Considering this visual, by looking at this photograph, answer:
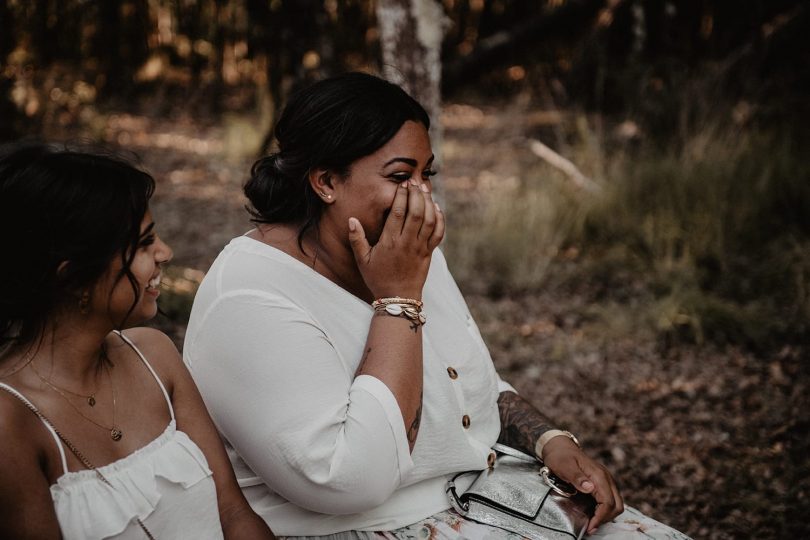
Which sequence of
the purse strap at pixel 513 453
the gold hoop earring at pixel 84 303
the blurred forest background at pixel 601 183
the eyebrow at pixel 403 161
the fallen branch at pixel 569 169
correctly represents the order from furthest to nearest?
1. the fallen branch at pixel 569 169
2. the blurred forest background at pixel 601 183
3. the purse strap at pixel 513 453
4. the eyebrow at pixel 403 161
5. the gold hoop earring at pixel 84 303

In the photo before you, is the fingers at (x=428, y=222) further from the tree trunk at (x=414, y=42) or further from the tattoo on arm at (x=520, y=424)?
the tree trunk at (x=414, y=42)

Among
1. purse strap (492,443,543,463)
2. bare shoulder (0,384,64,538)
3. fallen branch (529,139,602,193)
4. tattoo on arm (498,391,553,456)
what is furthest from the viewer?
fallen branch (529,139,602,193)

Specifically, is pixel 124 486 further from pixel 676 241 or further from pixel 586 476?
pixel 676 241

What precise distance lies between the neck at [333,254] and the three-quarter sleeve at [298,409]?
28 cm

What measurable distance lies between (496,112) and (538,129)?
1728mm

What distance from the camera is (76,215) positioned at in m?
1.44

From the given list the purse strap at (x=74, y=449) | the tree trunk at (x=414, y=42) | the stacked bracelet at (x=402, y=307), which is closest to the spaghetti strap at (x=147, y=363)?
the purse strap at (x=74, y=449)

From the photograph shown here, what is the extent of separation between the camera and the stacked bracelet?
1.80 metres

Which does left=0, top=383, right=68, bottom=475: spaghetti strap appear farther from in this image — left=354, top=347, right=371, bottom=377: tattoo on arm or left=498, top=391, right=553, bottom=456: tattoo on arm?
left=498, top=391, right=553, bottom=456: tattoo on arm

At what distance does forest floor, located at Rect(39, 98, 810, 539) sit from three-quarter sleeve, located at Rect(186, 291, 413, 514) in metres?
1.39

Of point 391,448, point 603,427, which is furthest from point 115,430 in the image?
point 603,427

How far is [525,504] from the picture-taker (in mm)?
1881

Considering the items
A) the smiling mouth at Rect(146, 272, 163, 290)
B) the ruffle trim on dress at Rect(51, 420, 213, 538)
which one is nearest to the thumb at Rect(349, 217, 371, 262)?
the smiling mouth at Rect(146, 272, 163, 290)

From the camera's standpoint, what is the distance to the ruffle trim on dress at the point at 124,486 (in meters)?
1.42
